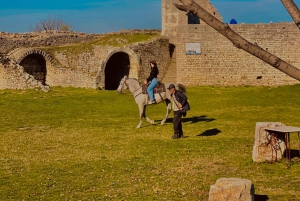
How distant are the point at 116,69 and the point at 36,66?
593 centimetres

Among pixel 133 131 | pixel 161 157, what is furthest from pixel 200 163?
pixel 133 131

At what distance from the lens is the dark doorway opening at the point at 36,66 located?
32.8 metres

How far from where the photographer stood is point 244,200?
24.3 ft

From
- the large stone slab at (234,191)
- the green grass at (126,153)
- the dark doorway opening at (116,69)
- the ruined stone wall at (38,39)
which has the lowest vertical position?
the green grass at (126,153)

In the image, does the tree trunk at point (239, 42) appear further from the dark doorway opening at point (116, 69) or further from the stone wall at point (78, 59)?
the dark doorway opening at point (116, 69)

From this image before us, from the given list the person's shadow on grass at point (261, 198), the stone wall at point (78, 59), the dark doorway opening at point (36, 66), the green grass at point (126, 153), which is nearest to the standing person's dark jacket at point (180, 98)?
the green grass at point (126, 153)

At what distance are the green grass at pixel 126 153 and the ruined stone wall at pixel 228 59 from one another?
346 inches

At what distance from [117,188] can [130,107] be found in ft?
49.4

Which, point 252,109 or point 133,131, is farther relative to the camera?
point 252,109

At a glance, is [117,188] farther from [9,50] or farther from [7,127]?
[9,50]

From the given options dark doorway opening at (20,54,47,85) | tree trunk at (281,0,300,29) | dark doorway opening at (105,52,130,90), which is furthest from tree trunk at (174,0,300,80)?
dark doorway opening at (105,52,130,90)

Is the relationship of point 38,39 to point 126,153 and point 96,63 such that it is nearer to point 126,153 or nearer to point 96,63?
point 96,63

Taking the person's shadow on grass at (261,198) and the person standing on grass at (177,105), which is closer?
the person's shadow on grass at (261,198)

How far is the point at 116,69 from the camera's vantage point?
36094 millimetres
